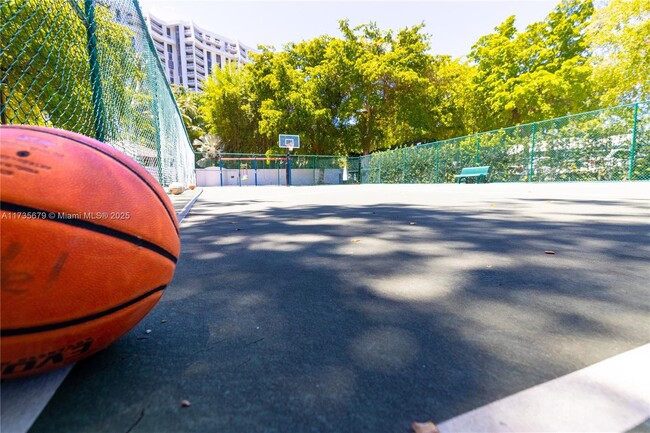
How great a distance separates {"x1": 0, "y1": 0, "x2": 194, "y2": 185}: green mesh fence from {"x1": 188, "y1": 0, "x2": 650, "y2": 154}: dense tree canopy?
24.2 m

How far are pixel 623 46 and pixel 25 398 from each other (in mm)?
26343

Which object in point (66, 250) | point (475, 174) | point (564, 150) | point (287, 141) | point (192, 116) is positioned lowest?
point (66, 250)

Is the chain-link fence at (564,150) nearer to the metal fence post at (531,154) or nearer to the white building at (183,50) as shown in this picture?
the metal fence post at (531,154)

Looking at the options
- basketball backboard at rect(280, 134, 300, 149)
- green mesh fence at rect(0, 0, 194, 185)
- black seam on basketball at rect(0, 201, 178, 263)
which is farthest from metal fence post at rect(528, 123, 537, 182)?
basketball backboard at rect(280, 134, 300, 149)

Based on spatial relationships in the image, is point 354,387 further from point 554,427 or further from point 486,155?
point 486,155

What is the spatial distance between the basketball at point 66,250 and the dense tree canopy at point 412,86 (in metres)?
25.9

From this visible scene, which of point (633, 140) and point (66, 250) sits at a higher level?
point (633, 140)

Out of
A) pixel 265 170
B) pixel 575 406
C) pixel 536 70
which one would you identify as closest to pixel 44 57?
pixel 575 406

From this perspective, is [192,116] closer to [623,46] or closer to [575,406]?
[623,46]

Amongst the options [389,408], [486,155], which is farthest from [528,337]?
[486,155]

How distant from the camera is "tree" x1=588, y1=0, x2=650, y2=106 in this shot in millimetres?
17812

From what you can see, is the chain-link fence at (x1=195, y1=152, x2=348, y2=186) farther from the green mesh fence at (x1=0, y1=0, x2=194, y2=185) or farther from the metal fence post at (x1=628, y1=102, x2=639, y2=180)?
the green mesh fence at (x1=0, y1=0, x2=194, y2=185)

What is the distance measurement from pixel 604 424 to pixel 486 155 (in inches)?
720

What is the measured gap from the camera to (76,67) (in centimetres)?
462
